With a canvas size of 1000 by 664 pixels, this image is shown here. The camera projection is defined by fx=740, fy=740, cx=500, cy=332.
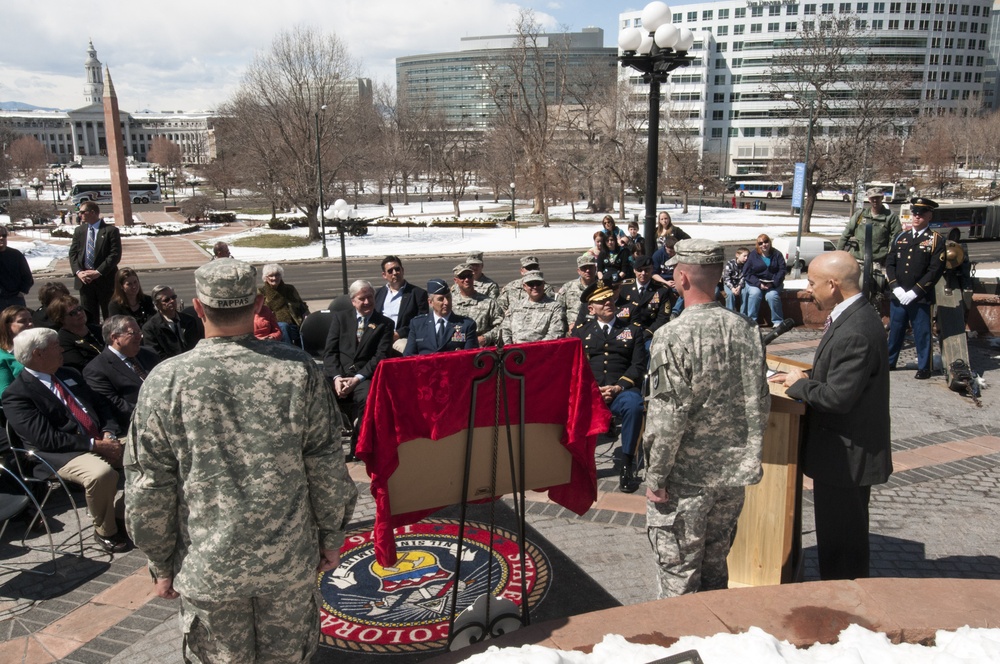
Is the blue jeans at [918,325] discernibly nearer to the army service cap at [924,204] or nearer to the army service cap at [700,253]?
the army service cap at [924,204]

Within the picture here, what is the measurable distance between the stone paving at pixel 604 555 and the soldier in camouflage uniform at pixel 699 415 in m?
1.02

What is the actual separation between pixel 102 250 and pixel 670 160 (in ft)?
162

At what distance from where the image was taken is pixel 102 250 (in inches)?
→ 397

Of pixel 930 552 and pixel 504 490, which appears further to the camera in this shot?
pixel 930 552

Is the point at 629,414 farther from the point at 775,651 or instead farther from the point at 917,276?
the point at 917,276

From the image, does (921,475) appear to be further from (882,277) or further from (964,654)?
(882,277)

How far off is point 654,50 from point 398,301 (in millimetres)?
5177

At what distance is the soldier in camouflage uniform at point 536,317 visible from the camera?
26.6 feet

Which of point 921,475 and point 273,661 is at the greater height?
point 273,661

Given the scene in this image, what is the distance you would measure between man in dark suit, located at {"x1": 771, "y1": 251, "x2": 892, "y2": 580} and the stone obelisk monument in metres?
41.5

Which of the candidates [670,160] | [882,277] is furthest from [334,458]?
[670,160]

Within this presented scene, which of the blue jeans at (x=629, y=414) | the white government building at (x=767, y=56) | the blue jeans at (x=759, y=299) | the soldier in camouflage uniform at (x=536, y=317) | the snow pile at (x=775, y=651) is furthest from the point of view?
the white government building at (x=767, y=56)

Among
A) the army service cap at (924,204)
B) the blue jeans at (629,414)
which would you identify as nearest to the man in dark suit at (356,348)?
the blue jeans at (629,414)

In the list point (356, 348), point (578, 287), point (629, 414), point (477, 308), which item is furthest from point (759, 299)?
point (356, 348)
